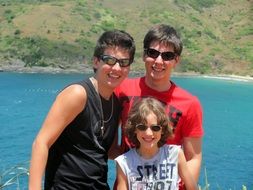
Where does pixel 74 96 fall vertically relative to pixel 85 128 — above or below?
above

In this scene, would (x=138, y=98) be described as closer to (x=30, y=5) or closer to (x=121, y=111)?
(x=121, y=111)

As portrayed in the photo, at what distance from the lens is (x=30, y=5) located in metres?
92.4

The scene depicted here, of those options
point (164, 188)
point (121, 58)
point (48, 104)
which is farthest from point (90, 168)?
point (48, 104)

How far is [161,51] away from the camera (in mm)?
3049

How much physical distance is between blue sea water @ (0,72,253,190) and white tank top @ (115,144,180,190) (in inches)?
39.8

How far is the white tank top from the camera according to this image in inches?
111

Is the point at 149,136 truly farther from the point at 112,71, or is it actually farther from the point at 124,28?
the point at 124,28

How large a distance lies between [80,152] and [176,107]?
0.63 m

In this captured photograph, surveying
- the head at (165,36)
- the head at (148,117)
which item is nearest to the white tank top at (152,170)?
the head at (148,117)

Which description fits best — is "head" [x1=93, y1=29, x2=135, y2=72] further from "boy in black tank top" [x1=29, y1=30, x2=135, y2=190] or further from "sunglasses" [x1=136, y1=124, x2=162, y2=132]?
"sunglasses" [x1=136, y1=124, x2=162, y2=132]

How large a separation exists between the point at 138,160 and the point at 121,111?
0.33 m

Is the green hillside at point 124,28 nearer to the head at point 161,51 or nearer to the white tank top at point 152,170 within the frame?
the head at point 161,51

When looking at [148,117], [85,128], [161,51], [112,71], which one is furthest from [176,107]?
[85,128]

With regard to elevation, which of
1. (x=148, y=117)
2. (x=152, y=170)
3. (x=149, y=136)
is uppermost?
(x=148, y=117)
